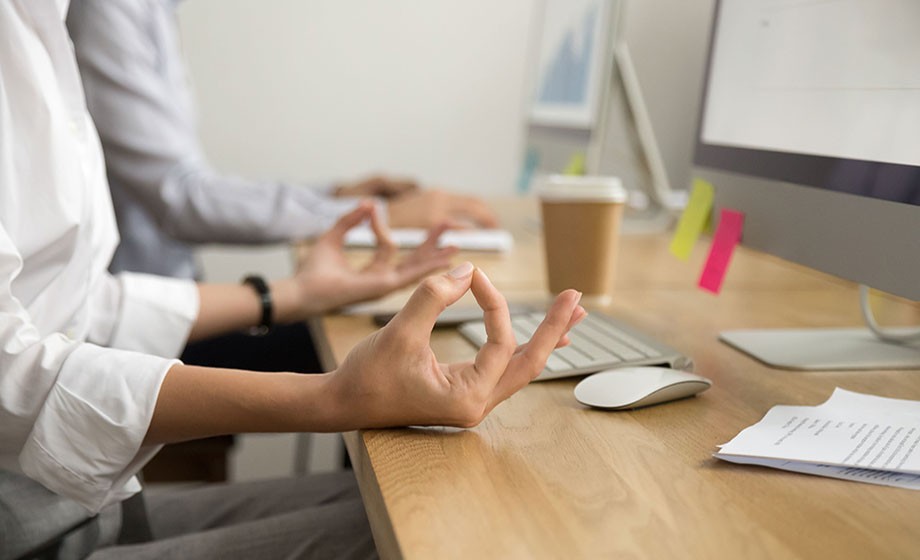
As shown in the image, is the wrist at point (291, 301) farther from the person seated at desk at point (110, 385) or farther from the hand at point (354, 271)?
the person seated at desk at point (110, 385)

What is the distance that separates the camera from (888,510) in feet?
1.59

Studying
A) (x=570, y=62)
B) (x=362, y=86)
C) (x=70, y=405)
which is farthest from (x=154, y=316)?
(x=362, y=86)

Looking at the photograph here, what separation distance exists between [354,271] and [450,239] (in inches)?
14.8

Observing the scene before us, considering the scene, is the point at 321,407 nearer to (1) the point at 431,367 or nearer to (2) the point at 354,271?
(1) the point at 431,367

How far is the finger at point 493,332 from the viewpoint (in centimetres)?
56

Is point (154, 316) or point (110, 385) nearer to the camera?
point (110, 385)

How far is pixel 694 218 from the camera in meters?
0.96

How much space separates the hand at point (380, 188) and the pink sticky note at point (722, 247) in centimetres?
91

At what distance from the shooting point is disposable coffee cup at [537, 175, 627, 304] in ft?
3.16

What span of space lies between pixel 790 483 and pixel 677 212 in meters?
1.11

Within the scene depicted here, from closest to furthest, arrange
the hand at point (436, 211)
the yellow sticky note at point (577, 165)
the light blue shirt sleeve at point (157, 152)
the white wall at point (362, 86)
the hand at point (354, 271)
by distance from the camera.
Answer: the hand at point (354, 271)
the light blue shirt sleeve at point (157, 152)
the hand at point (436, 211)
the yellow sticky note at point (577, 165)
the white wall at point (362, 86)

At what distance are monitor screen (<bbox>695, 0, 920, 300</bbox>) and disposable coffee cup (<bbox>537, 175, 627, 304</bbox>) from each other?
0.38 feet

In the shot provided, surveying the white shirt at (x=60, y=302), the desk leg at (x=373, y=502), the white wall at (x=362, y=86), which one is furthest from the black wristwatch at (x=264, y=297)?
the white wall at (x=362, y=86)

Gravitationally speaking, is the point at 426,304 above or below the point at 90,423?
above
